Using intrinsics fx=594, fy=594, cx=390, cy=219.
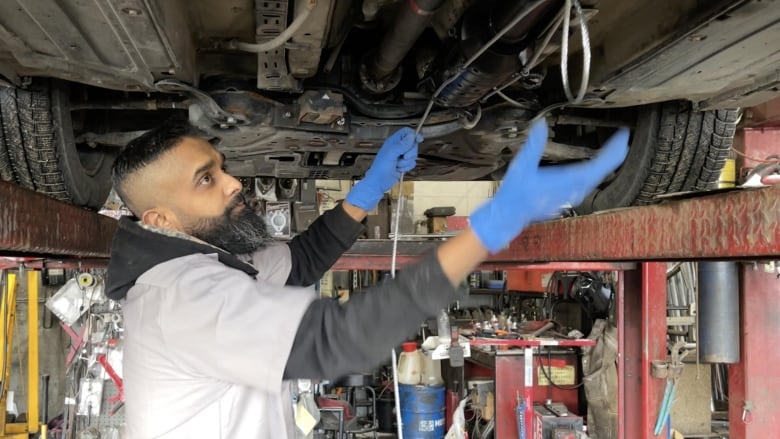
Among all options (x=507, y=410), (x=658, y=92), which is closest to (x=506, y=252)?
(x=658, y=92)

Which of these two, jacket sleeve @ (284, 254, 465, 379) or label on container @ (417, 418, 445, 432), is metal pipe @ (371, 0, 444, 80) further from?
label on container @ (417, 418, 445, 432)

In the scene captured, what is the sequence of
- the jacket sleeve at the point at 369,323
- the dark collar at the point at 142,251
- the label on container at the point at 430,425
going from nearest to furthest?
1. the jacket sleeve at the point at 369,323
2. the dark collar at the point at 142,251
3. the label on container at the point at 430,425

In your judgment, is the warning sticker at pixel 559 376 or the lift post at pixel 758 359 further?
the warning sticker at pixel 559 376

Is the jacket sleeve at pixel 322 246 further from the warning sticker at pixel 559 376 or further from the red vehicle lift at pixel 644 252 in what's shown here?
the warning sticker at pixel 559 376

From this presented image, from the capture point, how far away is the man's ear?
1.38 metres

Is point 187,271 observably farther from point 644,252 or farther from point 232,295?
point 644,252

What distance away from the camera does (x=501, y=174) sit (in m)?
2.76

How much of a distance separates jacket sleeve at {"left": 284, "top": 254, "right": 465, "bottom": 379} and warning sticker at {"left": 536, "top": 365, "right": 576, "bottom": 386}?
4.14m

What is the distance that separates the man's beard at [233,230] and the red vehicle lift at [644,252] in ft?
1.05

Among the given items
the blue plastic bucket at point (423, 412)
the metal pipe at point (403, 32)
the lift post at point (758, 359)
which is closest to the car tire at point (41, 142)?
the metal pipe at point (403, 32)

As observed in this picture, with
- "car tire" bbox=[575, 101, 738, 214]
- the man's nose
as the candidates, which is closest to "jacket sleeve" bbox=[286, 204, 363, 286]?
the man's nose

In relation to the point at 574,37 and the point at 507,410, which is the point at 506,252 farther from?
the point at 507,410

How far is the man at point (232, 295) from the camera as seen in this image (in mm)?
945

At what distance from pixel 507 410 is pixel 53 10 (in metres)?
4.20
